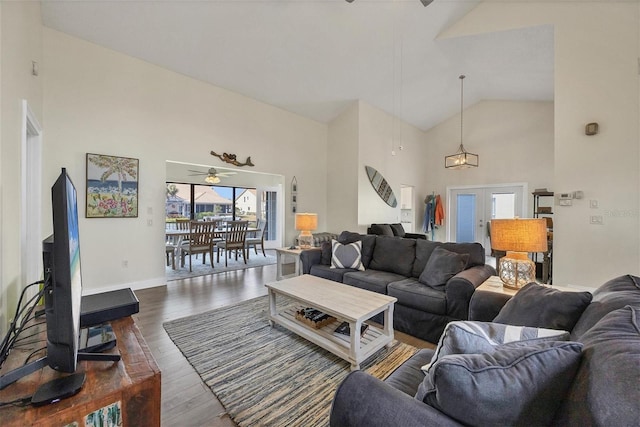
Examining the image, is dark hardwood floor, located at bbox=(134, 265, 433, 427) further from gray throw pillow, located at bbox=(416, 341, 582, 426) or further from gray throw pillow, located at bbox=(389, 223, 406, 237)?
gray throw pillow, located at bbox=(389, 223, 406, 237)

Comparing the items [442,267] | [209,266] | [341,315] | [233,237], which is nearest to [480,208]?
[442,267]

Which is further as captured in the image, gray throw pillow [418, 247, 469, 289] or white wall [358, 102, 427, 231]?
white wall [358, 102, 427, 231]

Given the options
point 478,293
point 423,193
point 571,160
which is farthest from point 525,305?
point 423,193

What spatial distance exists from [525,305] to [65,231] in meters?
1.96

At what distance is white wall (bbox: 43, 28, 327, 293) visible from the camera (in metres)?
3.30

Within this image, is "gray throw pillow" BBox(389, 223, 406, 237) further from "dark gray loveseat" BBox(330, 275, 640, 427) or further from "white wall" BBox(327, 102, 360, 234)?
"dark gray loveseat" BBox(330, 275, 640, 427)

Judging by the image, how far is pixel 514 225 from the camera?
82.6 inches

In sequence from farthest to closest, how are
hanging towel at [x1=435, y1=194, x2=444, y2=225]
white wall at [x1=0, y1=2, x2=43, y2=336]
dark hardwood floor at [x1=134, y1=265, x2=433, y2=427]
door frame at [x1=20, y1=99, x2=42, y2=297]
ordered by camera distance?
hanging towel at [x1=435, y1=194, x2=444, y2=225] → door frame at [x1=20, y1=99, x2=42, y2=297] → dark hardwood floor at [x1=134, y1=265, x2=433, y2=427] → white wall at [x1=0, y1=2, x2=43, y2=336]

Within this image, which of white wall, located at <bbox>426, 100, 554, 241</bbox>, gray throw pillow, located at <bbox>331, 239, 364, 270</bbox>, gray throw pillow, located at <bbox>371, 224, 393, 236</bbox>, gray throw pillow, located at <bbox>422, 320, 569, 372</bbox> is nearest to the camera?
gray throw pillow, located at <bbox>422, 320, 569, 372</bbox>

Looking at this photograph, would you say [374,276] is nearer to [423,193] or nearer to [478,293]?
[478,293]

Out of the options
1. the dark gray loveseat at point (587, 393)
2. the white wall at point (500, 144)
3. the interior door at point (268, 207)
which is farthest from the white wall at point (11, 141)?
the white wall at point (500, 144)

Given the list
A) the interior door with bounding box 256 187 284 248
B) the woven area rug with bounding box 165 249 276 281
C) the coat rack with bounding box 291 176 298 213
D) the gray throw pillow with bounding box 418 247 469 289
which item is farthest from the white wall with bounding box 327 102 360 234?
the gray throw pillow with bounding box 418 247 469 289

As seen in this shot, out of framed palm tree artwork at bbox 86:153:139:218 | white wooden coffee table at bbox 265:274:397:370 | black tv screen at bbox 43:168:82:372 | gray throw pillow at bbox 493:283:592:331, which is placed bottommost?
white wooden coffee table at bbox 265:274:397:370

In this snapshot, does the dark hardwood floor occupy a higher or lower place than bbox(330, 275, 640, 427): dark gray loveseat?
lower
